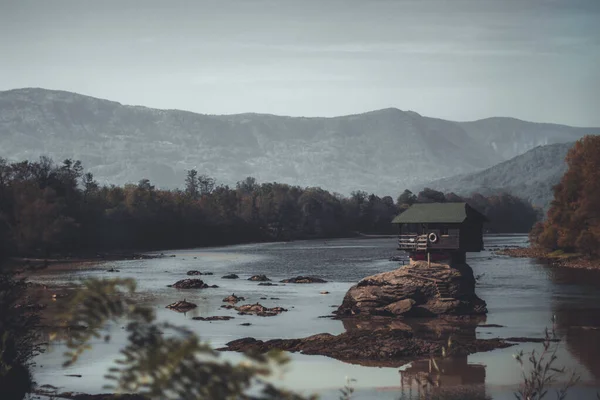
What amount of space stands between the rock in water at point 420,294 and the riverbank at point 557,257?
53559mm

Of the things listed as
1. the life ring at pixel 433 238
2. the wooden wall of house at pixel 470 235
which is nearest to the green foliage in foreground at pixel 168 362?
the life ring at pixel 433 238

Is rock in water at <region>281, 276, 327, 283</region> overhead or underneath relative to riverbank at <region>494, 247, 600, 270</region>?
underneath

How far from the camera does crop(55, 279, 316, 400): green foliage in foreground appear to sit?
20.8 ft

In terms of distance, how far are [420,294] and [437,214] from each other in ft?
25.1

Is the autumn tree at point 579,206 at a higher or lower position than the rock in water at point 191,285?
higher

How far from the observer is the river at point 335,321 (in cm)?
4344

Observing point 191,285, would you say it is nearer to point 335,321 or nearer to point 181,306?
point 181,306

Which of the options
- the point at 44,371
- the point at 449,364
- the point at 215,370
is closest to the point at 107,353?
the point at 44,371

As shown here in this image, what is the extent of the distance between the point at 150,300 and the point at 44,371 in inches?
1370

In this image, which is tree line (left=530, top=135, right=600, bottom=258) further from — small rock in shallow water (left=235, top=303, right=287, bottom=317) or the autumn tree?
small rock in shallow water (left=235, top=303, right=287, bottom=317)

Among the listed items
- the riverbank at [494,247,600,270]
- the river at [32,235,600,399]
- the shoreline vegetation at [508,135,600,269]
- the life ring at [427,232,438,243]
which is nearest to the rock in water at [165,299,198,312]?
the river at [32,235,600,399]

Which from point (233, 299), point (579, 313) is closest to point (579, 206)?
point (579, 313)

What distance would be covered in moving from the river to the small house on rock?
677 cm

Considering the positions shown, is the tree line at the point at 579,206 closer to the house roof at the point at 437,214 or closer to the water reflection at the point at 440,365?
the house roof at the point at 437,214
